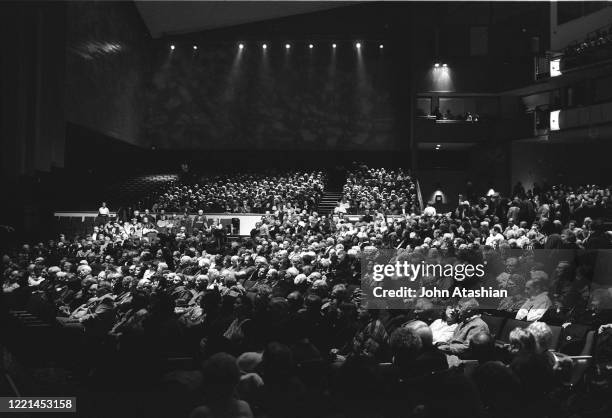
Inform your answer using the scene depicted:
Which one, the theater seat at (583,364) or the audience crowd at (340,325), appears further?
the theater seat at (583,364)

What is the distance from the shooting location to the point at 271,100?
28438 millimetres

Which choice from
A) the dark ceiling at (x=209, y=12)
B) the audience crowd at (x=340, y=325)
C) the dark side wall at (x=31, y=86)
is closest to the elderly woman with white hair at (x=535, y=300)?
the audience crowd at (x=340, y=325)

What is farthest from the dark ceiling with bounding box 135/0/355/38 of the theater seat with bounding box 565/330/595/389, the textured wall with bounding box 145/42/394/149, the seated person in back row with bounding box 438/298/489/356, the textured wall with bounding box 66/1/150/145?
the theater seat with bounding box 565/330/595/389

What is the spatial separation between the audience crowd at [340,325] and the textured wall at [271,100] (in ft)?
48.4

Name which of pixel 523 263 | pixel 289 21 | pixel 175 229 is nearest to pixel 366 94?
pixel 289 21

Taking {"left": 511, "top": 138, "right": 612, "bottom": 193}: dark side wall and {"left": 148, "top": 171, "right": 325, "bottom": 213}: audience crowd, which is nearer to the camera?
{"left": 148, "top": 171, "right": 325, "bottom": 213}: audience crowd

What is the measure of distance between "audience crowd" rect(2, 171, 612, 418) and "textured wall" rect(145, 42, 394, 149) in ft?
48.4

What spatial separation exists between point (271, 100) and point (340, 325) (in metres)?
23.7

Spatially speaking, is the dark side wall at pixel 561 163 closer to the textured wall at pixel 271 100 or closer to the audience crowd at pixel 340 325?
the textured wall at pixel 271 100

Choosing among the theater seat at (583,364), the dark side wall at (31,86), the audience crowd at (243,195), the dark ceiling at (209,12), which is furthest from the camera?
the dark ceiling at (209,12)

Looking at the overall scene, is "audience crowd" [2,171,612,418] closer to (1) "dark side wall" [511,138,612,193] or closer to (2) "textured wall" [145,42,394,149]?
(1) "dark side wall" [511,138,612,193]

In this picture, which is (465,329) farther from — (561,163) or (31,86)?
(561,163)

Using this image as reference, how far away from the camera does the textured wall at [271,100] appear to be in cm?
2828

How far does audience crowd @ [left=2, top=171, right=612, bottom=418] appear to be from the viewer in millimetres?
3428
